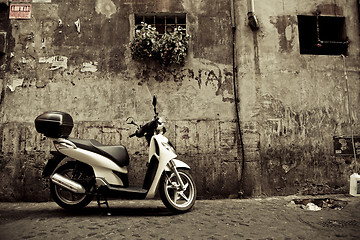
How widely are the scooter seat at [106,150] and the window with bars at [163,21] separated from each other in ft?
8.81

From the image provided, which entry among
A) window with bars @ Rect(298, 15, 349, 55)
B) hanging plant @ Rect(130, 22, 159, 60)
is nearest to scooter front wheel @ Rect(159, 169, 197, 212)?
hanging plant @ Rect(130, 22, 159, 60)

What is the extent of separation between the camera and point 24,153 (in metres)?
4.98

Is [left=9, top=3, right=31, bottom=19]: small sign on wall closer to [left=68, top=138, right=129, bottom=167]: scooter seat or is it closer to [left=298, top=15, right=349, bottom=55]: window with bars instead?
[left=68, top=138, right=129, bottom=167]: scooter seat

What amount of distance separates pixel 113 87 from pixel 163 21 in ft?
5.62

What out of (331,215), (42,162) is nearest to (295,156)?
(331,215)

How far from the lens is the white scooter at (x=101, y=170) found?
3.81 meters

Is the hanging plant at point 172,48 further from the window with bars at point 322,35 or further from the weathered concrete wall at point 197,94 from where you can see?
the window with bars at point 322,35

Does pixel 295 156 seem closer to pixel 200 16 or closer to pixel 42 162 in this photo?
pixel 200 16

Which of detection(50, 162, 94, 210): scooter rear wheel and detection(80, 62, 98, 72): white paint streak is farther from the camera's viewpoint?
detection(80, 62, 98, 72): white paint streak

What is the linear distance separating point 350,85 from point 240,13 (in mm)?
2648

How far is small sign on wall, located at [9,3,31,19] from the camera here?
5.33 metres

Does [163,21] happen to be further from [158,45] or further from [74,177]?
[74,177]

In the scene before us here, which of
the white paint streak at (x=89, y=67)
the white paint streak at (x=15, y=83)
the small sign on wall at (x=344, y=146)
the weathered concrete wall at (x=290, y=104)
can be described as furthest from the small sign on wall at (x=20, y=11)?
the small sign on wall at (x=344, y=146)

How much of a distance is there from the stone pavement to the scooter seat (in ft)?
2.48
